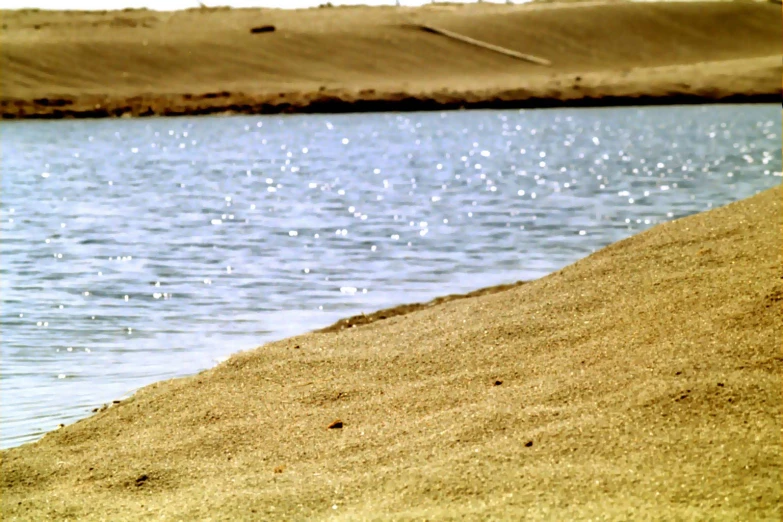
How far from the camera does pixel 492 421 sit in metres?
3.39

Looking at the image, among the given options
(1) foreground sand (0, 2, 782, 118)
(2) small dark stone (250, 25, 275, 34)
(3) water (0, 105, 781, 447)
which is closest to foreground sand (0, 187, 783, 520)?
(3) water (0, 105, 781, 447)

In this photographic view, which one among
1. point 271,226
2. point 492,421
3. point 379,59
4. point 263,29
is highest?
point 263,29

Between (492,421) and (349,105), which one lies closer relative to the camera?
(492,421)

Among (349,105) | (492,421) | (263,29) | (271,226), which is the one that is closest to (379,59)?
(263,29)

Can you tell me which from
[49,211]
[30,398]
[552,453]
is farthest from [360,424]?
[49,211]

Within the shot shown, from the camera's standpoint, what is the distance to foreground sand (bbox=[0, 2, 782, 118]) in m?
36.4

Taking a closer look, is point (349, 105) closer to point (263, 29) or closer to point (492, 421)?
point (263, 29)

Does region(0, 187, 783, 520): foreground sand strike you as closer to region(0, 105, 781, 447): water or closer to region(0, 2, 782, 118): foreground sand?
region(0, 105, 781, 447): water

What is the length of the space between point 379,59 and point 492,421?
44.8 m

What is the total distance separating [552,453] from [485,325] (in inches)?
65.5

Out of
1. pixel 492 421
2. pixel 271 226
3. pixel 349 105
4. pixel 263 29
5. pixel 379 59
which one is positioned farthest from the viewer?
pixel 263 29

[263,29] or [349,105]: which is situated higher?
[263,29]

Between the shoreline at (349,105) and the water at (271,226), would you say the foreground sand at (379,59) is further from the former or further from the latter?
the water at (271,226)

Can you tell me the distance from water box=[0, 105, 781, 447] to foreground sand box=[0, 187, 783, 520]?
3.65 ft
